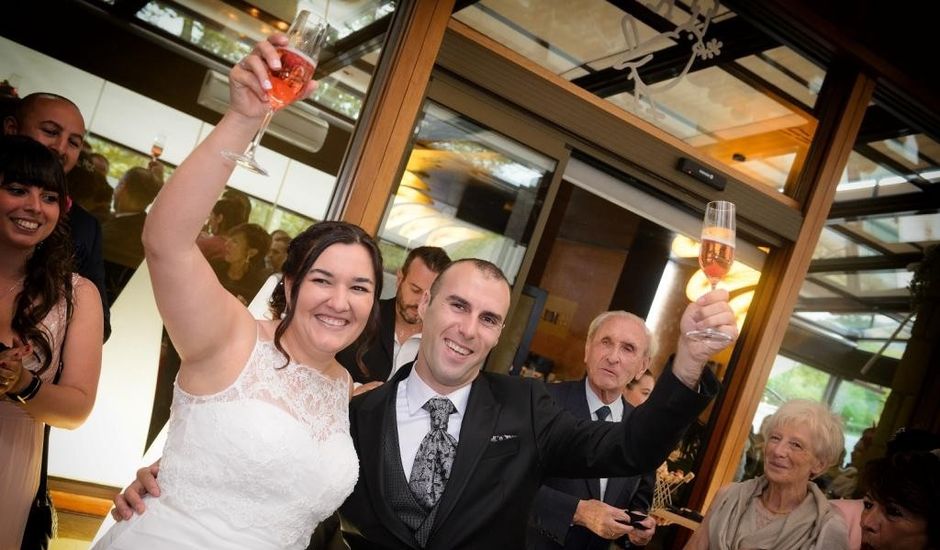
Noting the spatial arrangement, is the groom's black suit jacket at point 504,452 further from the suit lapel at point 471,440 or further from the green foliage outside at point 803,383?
the green foliage outside at point 803,383

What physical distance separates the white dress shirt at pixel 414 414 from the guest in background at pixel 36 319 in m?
0.91

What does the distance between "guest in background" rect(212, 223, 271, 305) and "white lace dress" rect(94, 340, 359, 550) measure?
2206 millimetres

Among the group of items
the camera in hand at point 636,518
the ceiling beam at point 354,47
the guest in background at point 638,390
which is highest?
the ceiling beam at point 354,47

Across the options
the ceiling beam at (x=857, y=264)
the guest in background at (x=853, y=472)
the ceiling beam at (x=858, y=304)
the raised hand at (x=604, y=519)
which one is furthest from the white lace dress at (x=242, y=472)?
the ceiling beam at (x=857, y=264)

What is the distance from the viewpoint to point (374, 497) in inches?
71.1

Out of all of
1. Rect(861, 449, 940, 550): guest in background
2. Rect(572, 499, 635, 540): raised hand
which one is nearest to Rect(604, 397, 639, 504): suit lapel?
Rect(572, 499, 635, 540): raised hand

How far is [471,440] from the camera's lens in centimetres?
192

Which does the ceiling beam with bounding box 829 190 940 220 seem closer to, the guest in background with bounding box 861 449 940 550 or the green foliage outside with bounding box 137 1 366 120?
the guest in background with bounding box 861 449 940 550

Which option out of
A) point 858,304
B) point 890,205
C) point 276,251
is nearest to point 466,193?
point 276,251

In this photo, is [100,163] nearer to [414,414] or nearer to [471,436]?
[414,414]

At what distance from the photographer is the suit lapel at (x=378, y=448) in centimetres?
178

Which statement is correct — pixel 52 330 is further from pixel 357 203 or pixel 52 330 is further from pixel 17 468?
pixel 357 203

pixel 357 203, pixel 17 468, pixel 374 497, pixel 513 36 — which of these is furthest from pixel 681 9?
pixel 17 468

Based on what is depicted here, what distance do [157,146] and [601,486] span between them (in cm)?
287
